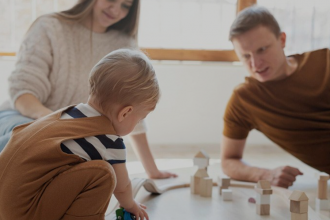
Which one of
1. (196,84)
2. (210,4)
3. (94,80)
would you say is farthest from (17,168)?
(210,4)

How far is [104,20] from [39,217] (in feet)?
3.29

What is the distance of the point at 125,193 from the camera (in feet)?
3.78

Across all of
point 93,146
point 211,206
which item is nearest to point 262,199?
point 211,206

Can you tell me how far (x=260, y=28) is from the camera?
1769mm

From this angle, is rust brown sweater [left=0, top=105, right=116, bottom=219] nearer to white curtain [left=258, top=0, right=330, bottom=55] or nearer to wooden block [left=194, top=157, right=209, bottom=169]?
wooden block [left=194, top=157, right=209, bottom=169]

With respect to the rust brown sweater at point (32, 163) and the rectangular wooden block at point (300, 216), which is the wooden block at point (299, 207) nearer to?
the rectangular wooden block at point (300, 216)

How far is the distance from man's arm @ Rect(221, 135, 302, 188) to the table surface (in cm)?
7

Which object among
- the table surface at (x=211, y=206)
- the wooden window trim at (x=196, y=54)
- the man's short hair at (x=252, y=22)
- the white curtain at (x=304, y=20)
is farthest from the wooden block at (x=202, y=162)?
the white curtain at (x=304, y=20)

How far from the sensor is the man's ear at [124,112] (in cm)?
113

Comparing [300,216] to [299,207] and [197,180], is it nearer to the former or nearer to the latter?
[299,207]

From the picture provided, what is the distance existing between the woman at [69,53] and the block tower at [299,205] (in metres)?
0.76

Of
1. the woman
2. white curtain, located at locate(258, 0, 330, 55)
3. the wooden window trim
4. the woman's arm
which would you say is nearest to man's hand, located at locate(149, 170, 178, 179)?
the woman

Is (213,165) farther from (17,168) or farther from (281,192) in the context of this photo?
(17,168)

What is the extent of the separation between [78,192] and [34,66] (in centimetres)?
84
